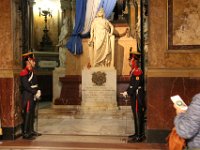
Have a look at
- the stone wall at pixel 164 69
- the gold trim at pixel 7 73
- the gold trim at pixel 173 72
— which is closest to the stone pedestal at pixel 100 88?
the gold trim at pixel 7 73

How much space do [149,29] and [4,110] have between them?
10.4 feet

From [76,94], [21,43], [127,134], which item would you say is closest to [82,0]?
[76,94]

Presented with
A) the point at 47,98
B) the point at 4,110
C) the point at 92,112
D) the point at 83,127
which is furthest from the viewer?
the point at 47,98

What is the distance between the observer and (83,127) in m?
8.15

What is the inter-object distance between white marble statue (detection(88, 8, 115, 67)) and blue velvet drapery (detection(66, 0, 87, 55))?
762 mm

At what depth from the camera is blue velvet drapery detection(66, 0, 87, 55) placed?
1181cm

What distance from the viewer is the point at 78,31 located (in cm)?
1205

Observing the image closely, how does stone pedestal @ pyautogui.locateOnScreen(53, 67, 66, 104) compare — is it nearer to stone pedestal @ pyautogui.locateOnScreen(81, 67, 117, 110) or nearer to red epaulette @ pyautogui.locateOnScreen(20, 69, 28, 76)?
stone pedestal @ pyautogui.locateOnScreen(81, 67, 117, 110)

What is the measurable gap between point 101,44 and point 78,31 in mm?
1420

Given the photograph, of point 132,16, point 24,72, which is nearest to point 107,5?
point 132,16

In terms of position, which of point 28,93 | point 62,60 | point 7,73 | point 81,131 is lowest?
point 81,131

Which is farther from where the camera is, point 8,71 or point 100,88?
point 100,88

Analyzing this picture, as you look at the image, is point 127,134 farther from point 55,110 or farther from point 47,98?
point 47,98

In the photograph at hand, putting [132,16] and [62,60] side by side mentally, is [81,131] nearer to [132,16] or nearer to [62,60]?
[62,60]
